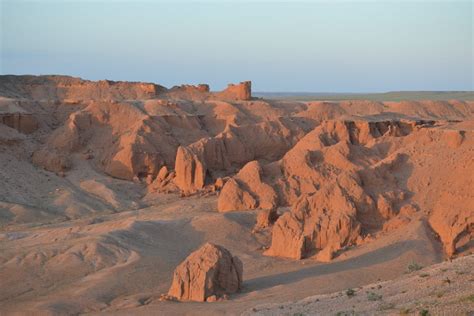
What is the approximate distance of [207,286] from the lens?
15.6 metres

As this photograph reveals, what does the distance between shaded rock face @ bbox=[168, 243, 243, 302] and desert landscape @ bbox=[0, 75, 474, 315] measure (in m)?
0.03

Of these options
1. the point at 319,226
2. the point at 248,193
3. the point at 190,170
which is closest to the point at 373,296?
the point at 319,226

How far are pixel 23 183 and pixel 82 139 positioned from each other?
5128 mm

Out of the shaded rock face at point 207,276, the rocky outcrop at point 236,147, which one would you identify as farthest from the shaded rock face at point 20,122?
the shaded rock face at point 207,276

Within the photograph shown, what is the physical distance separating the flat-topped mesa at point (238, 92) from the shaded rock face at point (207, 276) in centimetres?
3145

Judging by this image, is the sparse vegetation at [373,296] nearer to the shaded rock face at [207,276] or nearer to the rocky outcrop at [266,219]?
the shaded rock face at [207,276]

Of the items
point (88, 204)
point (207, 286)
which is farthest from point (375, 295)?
point (88, 204)

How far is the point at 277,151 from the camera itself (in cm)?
3647

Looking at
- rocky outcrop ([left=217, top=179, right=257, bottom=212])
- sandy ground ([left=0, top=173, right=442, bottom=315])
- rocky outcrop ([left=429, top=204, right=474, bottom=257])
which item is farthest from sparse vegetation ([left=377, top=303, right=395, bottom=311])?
rocky outcrop ([left=217, top=179, right=257, bottom=212])

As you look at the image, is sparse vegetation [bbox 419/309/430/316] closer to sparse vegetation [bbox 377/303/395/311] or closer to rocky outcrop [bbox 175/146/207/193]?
sparse vegetation [bbox 377/303/395/311]

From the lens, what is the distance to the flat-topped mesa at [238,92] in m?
47.3

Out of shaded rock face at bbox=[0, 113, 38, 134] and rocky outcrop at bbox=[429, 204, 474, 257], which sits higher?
shaded rock face at bbox=[0, 113, 38, 134]

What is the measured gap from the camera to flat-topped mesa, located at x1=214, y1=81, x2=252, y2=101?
47.3 m

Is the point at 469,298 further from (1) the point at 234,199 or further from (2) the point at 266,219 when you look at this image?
(1) the point at 234,199
